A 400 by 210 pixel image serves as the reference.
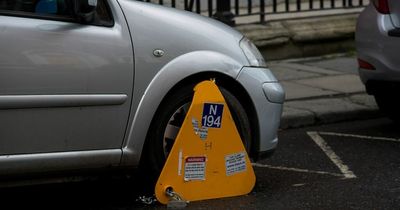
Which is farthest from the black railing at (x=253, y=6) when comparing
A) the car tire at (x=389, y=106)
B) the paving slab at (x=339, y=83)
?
the car tire at (x=389, y=106)

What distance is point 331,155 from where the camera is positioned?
20.1ft

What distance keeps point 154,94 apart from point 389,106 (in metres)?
3.20

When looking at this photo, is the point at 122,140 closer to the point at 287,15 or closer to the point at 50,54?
the point at 50,54

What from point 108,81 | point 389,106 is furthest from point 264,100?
point 389,106

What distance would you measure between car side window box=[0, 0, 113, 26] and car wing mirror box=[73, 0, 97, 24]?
38 mm

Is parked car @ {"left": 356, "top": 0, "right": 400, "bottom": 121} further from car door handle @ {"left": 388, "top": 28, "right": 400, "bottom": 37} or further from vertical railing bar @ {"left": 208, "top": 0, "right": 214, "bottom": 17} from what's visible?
vertical railing bar @ {"left": 208, "top": 0, "right": 214, "bottom": 17}

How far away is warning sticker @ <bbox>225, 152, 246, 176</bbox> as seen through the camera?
4824mm

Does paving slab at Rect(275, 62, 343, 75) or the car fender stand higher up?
the car fender

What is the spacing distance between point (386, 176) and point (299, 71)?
4.26m

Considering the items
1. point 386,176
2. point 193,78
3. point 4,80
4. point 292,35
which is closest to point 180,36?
point 193,78

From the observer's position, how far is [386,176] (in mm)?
5422

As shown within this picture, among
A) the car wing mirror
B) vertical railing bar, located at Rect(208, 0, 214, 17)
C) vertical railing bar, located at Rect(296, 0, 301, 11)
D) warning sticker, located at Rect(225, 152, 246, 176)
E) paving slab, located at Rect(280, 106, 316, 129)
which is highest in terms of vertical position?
the car wing mirror

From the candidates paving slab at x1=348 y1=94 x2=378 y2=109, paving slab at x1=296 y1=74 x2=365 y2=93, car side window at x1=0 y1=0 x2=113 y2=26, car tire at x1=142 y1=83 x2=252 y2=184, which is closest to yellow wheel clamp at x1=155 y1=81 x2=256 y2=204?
car tire at x1=142 y1=83 x2=252 y2=184

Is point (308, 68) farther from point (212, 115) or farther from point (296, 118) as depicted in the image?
point (212, 115)
